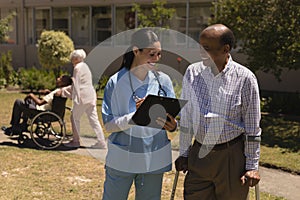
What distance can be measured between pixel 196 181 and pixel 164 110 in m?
0.59

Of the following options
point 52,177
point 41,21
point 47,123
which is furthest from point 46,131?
point 41,21

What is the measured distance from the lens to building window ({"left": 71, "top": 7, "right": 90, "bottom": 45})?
19.7m

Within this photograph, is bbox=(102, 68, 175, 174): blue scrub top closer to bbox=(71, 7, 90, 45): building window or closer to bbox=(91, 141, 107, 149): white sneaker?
bbox=(91, 141, 107, 149): white sneaker

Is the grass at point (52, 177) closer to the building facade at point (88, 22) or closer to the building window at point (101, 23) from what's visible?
the building facade at point (88, 22)

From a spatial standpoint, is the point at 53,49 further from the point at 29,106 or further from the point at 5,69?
the point at 29,106

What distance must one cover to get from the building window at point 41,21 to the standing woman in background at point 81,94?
14.6m

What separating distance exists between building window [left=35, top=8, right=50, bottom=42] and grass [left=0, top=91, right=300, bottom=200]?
14.2 metres

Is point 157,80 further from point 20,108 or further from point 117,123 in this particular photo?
point 20,108

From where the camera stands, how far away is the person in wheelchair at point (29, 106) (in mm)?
7438

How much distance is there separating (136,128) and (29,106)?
188 inches

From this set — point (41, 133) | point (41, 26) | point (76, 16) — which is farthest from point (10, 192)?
point (41, 26)

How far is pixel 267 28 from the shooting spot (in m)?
8.80

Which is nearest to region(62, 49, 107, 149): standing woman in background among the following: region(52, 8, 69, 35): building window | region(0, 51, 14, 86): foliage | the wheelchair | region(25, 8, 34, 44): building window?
the wheelchair

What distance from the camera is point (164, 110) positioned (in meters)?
3.08
